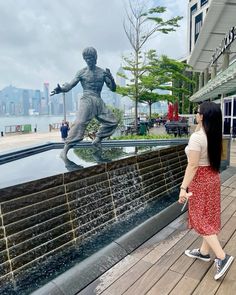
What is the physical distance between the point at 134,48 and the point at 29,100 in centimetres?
10268

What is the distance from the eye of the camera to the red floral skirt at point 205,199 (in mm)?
2545

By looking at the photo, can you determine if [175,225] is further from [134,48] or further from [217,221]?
[134,48]

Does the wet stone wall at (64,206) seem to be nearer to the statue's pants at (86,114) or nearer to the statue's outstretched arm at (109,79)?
the statue's pants at (86,114)

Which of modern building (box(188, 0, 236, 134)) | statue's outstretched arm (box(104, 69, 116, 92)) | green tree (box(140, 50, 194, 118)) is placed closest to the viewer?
statue's outstretched arm (box(104, 69, 116, 92))

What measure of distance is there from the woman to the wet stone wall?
1.41 meters

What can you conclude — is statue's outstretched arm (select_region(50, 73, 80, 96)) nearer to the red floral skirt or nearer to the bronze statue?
the bronze statue

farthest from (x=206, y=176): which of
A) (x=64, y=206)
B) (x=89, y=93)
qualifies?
(x=89, y=93)

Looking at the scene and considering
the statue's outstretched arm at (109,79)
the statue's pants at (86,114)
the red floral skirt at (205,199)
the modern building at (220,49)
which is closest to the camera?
the red floral skirt at (205,199)

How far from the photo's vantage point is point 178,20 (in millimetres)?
14961

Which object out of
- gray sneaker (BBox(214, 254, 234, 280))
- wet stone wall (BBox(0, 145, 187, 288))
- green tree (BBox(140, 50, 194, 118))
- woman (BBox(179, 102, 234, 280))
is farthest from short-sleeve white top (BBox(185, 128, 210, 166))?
green tree (BBox(140, 50, 194, 118))

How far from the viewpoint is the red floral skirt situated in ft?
8.35

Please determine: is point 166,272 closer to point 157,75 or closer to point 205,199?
point 205,199

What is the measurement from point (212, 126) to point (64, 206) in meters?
1.93

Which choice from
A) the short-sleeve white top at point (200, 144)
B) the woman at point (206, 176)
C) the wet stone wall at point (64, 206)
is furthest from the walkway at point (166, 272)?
the short-sleeve white top at point (200, 144)
